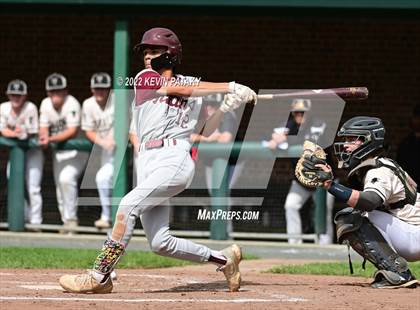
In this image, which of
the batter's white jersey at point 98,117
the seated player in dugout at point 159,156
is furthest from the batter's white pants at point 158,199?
the batter's white jersey at point 98,117

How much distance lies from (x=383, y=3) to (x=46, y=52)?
210 inches

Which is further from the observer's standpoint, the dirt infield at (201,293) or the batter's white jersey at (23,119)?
the batter's white jersey at (23,119)

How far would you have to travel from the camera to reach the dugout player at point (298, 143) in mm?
12586

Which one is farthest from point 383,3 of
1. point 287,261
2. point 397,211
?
point 397,211

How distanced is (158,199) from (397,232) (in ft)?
6.17

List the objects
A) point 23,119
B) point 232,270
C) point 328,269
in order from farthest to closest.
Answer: point 23,119
point 328,269
point 232,270

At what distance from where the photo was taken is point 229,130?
514 inches

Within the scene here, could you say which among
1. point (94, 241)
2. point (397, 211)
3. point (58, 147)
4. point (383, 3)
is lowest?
point (94, 241)

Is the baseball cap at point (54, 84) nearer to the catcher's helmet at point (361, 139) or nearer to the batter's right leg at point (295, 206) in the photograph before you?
the batter's right leg at point (295, 206)

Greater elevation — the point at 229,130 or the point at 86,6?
the point at 86,6

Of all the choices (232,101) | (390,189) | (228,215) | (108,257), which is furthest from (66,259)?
(390,189)

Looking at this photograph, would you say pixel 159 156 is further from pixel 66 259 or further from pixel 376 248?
pixel 66 259

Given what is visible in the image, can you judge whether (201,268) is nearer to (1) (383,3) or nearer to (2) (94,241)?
(2) (94,241)

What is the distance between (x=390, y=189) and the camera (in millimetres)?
8102
